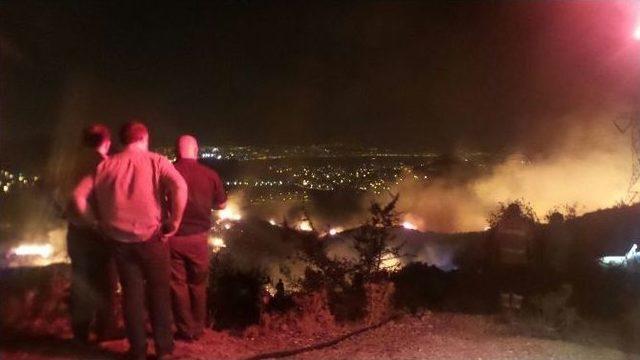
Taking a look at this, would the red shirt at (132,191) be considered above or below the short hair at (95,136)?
below

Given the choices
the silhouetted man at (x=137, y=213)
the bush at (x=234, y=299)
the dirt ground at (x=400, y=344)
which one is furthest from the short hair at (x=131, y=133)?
the bush at (x=234, y=299)

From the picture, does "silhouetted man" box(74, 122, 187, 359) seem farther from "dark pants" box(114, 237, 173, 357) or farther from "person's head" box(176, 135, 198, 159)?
"person's head" box(176, 135, 198, 159)

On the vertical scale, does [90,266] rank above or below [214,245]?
below

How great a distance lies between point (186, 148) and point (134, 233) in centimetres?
120

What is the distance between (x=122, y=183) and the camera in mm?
5090

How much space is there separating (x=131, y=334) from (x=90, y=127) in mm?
1781

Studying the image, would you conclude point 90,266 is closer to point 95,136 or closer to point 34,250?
point 95,136

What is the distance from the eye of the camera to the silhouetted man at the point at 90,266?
18.5 feet

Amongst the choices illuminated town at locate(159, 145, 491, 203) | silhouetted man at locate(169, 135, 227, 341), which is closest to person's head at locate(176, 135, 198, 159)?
silhouetted man at locate(169, 135, 227, 341)

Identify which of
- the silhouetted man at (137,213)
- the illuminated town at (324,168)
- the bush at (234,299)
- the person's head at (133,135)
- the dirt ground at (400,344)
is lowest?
the dirt ground at (400,344)

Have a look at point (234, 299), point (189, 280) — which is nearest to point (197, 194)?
point (189, 280)

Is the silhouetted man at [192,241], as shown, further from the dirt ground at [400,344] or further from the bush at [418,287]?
the bush at [418,287]

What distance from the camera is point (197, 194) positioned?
602 cm

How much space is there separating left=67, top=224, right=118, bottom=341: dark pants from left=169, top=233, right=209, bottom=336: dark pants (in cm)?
53
